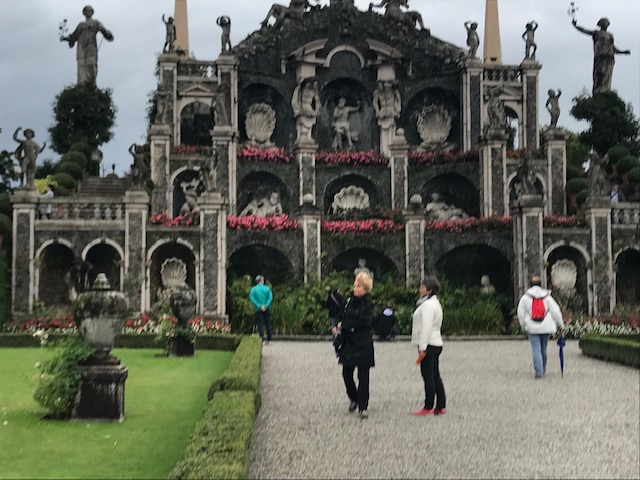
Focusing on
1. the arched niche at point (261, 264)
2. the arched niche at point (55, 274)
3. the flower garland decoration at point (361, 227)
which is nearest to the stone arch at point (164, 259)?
the arched niche at point (261, 264)

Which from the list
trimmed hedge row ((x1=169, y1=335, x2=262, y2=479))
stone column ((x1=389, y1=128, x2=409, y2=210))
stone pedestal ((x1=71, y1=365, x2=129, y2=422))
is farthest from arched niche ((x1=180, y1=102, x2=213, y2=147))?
stone pedestal ((x1=71, y1=365, x2=129, y2=422))

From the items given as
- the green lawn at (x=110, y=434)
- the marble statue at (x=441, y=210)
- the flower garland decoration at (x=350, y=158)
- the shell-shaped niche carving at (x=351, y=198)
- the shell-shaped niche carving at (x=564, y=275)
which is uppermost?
the flower garland decoration at (x=350, y=158)

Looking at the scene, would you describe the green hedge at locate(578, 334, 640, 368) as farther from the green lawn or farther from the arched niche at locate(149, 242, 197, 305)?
the arched niche at locate(149, 242, 197, 305)

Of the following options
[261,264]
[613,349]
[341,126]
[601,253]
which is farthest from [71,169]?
[613,349]

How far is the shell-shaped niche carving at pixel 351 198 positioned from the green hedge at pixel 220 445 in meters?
28.8

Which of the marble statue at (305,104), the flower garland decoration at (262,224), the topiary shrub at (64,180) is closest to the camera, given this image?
the flower garland decoration at (262,224)

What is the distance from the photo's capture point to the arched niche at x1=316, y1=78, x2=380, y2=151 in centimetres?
4375

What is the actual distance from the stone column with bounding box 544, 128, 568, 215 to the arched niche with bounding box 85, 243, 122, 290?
59.0ft

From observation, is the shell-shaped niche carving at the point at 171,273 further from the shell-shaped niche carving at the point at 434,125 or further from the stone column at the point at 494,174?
the shell-shaped niche carving at the point at 434,125

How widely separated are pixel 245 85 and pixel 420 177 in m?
9.15

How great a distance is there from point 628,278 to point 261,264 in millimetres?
12604

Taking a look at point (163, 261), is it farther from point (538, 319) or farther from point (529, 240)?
point (538, 319)

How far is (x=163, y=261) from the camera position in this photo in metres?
31.4

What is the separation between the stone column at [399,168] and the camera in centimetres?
3981
